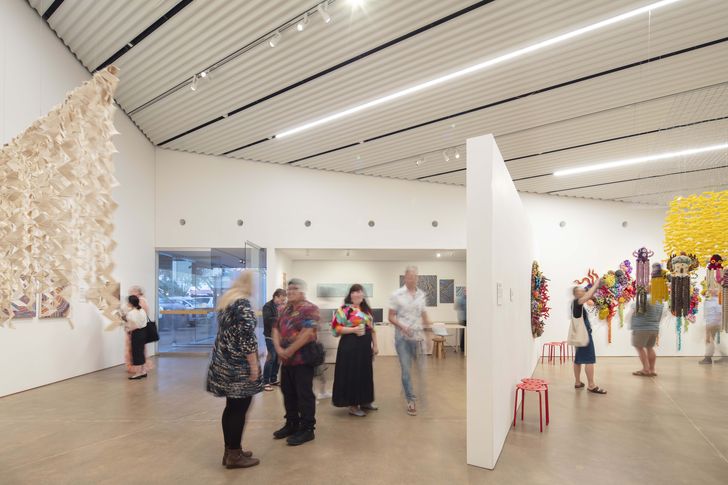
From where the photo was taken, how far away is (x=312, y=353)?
410 centimetres

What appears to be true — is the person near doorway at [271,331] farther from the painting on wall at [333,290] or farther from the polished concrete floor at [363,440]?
the painting on wall at [333,290]

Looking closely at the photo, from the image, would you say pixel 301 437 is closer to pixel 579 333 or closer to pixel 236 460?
pixel 236 460

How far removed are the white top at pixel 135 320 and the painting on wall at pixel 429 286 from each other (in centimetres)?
612

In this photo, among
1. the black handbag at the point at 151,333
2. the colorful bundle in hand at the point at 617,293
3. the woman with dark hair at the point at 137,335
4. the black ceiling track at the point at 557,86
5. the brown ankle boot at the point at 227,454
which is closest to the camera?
the brown ankle boot at the point at 227,454

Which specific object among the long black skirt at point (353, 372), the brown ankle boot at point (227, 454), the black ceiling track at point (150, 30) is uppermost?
the black ceiling track at point (150, 30)

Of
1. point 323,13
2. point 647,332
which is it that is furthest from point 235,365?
point 647,332

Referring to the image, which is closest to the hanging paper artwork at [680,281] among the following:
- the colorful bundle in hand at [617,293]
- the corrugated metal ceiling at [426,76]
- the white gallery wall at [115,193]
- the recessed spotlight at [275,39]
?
the corrugated metal ceiling at [426,76]

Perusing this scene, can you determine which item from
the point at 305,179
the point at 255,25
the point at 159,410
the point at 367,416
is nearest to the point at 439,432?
the point at 367,416

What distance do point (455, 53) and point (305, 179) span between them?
5.21 meters

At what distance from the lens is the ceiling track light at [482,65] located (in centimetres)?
448

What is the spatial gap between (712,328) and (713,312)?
414mm

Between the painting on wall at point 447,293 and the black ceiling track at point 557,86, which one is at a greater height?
the black ceiling track at point 557,86

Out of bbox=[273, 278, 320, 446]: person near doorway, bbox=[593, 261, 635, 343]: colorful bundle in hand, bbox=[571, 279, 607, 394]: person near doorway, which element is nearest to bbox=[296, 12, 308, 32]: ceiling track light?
bbox=[273, 278, 320, 446]: person near doorway

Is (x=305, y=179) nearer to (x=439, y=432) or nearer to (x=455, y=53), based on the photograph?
(x=455, y=53)
